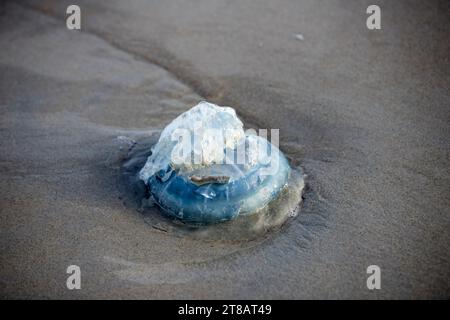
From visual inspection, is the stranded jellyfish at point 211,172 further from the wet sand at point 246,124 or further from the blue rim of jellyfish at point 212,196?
the wet sand at point 246,124

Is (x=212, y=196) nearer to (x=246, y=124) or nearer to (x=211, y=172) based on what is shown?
(x=211, y=172)

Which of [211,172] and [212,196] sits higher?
[211,172]

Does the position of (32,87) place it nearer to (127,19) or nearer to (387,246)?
(127,19)

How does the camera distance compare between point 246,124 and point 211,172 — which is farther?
point 246,124

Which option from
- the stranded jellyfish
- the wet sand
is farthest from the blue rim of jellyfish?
the wet sand

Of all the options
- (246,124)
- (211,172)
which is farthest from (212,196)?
(246,124)

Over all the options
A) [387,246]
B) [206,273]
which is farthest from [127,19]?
[387,246]

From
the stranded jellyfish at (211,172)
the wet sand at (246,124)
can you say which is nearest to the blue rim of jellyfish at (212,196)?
the stranded jellyfish at (211,172)

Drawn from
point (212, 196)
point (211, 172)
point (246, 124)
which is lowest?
point (212, 196)
